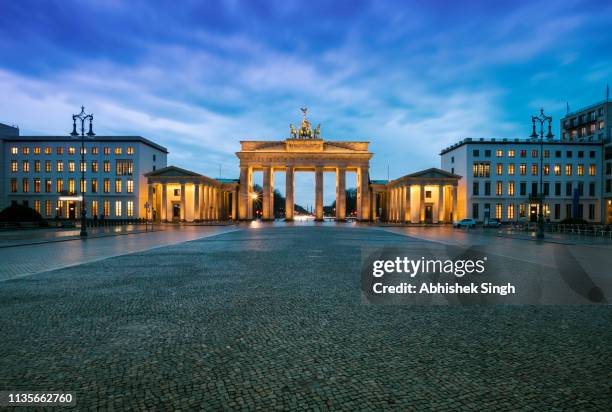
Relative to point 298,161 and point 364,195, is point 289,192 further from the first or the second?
point 364,195

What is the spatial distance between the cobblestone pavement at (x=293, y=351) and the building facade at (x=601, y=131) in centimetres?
9168

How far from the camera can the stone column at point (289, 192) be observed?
281ft

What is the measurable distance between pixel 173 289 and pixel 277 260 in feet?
22.0

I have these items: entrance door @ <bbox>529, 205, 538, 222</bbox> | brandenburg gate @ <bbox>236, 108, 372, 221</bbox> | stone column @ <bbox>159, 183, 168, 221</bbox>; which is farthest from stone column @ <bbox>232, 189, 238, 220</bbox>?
entrance door @ <bbox>529, 205, 538, 222</bbox>

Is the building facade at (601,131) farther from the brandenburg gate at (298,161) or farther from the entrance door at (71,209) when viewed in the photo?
the entrance door at (71,209)

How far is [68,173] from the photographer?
7950cm

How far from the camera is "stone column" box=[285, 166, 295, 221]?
281 ft

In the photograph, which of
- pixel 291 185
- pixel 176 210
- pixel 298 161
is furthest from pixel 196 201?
pixel 298 161

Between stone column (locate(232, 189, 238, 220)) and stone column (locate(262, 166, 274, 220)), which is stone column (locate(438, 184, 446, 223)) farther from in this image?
stone column (locate(232, 189, 238, 220))

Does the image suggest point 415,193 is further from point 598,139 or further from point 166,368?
point 166,368

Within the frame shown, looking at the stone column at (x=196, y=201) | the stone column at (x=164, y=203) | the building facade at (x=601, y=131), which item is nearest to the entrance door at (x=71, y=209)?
the stone column at (x=164, y=203)

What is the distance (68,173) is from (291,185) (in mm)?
49814

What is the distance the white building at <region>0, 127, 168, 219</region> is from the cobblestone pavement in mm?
77218

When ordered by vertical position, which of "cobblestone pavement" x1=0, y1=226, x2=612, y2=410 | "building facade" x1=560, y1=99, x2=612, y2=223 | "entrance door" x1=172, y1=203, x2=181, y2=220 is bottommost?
"cobblestone pavement" x1=0, y1=226, x2=612, y2=410
